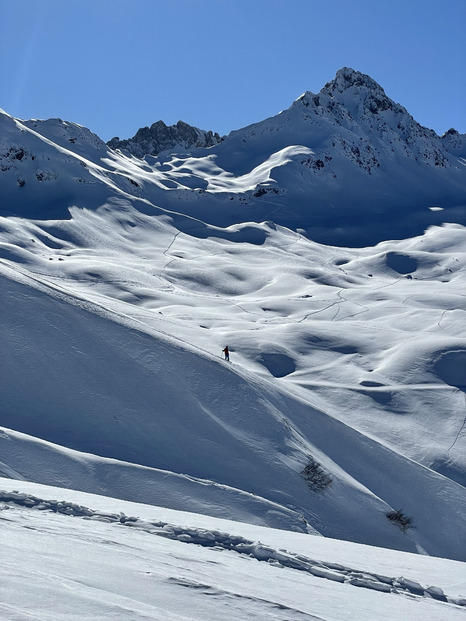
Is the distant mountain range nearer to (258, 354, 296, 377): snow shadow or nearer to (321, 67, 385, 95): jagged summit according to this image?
(321, 67, 385, 95): jagged summit

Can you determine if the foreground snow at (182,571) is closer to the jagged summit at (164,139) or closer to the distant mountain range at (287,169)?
the distant mountain range at (287,169)

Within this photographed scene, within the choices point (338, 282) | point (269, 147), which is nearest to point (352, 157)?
point (269, 147)

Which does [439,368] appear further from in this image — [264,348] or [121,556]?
[121,556]

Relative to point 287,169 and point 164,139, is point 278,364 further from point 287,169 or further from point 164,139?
point 164,139

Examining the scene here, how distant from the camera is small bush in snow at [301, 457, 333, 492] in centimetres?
1874

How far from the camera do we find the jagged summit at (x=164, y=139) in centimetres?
15612

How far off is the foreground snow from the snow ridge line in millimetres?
15

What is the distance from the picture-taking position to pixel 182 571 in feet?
21.8

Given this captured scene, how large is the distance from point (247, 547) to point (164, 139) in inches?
6189

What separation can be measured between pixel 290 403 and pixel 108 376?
7.41m

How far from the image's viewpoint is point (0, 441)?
48.2 ft

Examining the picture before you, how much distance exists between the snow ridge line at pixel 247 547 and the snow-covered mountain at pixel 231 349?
0.81 feet

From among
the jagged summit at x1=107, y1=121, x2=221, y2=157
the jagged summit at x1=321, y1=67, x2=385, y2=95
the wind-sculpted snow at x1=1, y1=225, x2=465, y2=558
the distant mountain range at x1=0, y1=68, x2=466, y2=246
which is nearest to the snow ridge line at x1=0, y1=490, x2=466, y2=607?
the wind-sculpted snow at x1=1, y1=225, x2=465, y2=558

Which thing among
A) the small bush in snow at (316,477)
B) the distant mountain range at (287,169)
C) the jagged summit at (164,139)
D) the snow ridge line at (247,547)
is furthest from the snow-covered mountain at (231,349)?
the jagged summit at (164,139)
